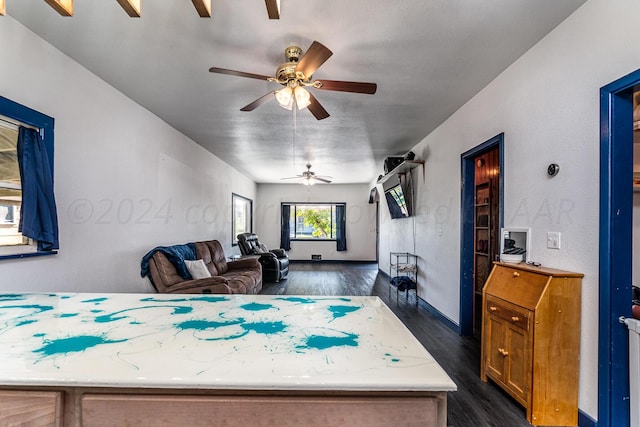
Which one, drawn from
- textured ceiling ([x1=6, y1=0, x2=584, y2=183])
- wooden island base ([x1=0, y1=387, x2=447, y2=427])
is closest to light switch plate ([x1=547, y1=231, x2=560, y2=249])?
textured ceiling ([x1=6, y1=0, x2=584, y2=183])

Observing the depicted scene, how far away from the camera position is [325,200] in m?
9.52

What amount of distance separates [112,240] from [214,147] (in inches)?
102

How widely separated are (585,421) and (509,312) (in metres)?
0.67

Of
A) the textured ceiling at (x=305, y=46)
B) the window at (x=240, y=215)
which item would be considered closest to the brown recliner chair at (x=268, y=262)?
the window at (x=240, y=215)

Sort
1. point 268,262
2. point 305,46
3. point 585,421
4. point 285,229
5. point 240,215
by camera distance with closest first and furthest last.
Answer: point 585,421, point 305,46, point 268,262, point 240,215, point 285,229

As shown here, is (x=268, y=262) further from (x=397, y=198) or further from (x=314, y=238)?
(x=314, y=238)

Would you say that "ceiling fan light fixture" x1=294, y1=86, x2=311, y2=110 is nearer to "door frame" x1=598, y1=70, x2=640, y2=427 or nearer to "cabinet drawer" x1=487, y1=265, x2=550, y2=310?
"door frame" x1=598, y1=70, x2=640, y2=427

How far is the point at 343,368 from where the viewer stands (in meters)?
0.78

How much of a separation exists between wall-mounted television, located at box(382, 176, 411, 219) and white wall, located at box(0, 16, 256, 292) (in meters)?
3.45

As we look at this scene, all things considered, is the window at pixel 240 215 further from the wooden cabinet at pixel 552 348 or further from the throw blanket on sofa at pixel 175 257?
the wooden cabinet at pixel 552 348

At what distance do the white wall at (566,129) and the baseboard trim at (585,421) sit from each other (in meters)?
0.03

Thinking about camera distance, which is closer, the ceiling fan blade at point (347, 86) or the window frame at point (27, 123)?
the window frame at point (27, 123)

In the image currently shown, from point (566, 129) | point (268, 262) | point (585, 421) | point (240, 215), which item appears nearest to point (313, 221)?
point (240, 215)

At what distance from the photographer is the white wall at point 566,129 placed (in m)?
1.70
